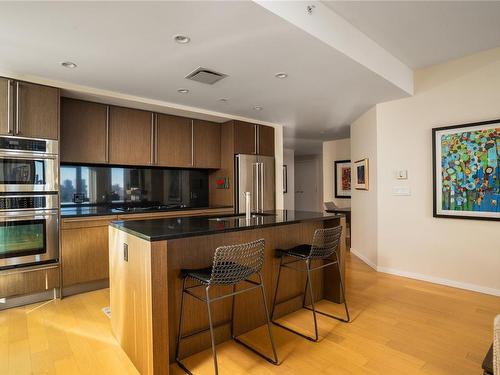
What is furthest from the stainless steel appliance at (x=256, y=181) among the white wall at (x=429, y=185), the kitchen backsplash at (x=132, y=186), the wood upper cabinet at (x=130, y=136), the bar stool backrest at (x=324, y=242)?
the bar stool backrest at (x=324, y=242)

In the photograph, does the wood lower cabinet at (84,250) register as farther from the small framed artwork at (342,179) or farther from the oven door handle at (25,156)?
the small framed artwork at (342,179)

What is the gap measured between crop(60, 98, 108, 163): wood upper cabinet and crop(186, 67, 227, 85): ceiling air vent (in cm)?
146

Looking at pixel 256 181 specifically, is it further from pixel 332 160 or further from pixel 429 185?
pixel 332 160

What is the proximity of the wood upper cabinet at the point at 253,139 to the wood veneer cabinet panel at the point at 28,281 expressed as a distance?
292 centimetres

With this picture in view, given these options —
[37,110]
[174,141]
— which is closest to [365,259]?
[174,141]

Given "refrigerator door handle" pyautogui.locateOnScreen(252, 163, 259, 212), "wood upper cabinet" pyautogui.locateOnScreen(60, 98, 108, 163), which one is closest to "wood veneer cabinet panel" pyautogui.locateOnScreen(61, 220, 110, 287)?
"wood upper cabinet" pyautogui.locateOnScreen(60, 98, 108, 163)

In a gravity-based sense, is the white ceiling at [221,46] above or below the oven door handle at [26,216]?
above

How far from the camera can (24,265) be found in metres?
2.98

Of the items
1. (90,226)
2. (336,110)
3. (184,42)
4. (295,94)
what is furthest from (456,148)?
(90,226)

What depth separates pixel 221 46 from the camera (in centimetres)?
242

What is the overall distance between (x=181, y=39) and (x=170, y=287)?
1873 mm

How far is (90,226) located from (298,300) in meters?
2.45

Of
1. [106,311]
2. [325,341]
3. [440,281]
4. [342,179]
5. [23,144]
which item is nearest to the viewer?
[325,341]

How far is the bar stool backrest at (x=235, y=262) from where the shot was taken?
1.80 m
